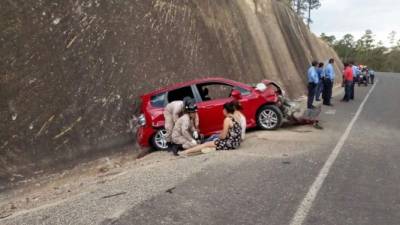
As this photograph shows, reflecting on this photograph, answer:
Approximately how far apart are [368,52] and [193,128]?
12326cm

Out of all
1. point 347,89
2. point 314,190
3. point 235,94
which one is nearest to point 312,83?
point 347,89

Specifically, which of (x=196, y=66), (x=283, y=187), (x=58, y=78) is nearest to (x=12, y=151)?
(x=58, y=78)

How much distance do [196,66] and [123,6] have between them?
3.94 meters

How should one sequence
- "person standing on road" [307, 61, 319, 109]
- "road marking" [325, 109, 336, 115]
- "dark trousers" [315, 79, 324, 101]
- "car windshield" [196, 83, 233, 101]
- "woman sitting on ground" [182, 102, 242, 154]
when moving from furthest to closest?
"dark trousers" [315, 79, 324, 101], "person standing on road" [307, 61, 319, 109], "road marking" [325, 109, 336, 115], "car windshield" [196, 83, 233, 101], "woman sitting on ground" [182, 102, 242, 154]

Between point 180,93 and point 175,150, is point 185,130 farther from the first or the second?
point 180,93

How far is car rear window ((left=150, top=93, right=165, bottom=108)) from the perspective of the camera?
40.0ft

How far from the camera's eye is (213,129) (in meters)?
12.0

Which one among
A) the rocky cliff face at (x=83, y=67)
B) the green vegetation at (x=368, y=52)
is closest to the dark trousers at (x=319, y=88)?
the rocky cliff face at (x=83, y=67)

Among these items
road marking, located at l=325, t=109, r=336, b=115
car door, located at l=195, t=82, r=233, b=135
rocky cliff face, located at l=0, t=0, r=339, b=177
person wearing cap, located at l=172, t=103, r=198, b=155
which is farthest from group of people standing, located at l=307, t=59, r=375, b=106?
person wearing cap, located at l=172, t=103, r=198, b=155

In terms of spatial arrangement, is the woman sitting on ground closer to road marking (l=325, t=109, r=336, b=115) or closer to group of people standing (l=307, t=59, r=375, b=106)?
road marking (l=325, t=109, r=336, b=115)

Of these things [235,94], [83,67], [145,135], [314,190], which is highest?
[83,67]

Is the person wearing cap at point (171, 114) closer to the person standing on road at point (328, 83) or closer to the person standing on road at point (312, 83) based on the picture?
the person standing on road at point (312, 83)

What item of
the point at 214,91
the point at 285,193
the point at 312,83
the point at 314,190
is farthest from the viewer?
the point at 312,83

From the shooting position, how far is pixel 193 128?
1080 cm
